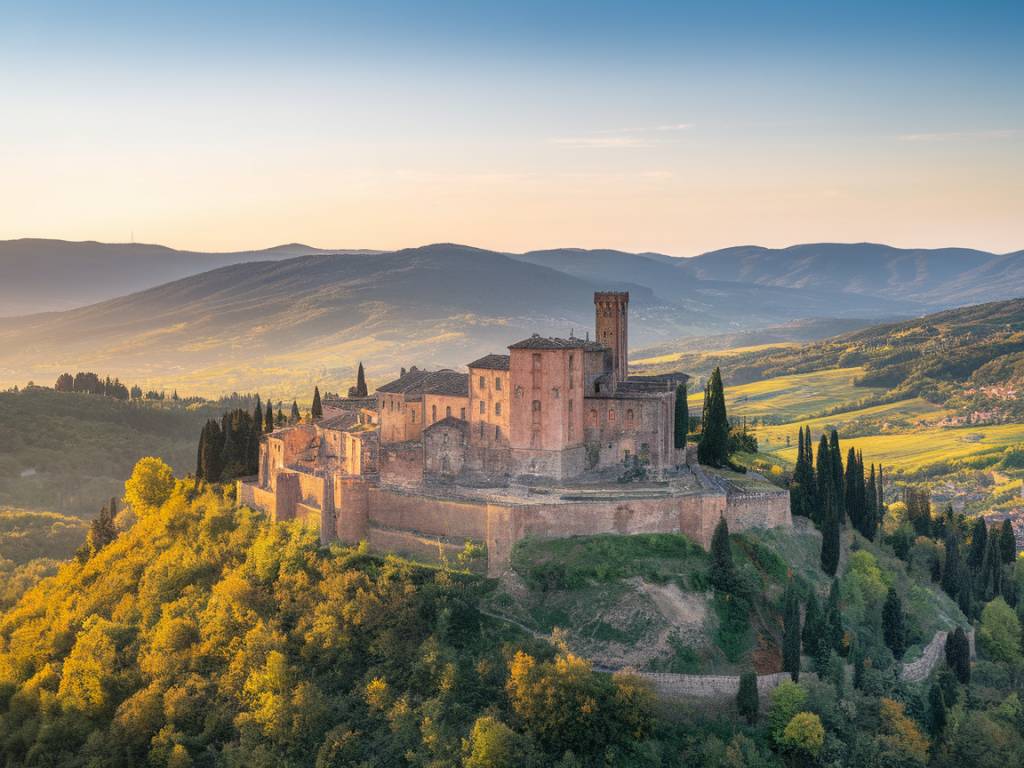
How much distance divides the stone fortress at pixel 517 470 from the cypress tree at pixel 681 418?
1727 mm

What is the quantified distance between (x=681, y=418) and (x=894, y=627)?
15.8m

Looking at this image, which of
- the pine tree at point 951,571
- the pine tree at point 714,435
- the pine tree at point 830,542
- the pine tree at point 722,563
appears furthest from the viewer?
the pine tree at point 951,571

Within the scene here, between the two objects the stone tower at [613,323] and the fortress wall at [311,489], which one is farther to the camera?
the stone tower at [613,323]

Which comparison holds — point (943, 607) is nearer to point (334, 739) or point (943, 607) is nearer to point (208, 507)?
point (334, 739)

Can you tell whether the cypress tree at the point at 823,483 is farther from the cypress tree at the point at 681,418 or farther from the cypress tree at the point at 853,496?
the cypress tree at the point at 681,418

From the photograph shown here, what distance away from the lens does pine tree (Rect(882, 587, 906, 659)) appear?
49688mm

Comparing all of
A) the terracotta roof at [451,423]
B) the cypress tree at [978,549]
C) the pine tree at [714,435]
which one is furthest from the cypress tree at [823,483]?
the terracotta roof at [451,423]

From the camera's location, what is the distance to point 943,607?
56.7 m

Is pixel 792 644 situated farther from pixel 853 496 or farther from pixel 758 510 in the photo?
pixel 853 496

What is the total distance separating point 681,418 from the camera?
58781 millimetres

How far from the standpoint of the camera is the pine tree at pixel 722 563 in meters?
44.8

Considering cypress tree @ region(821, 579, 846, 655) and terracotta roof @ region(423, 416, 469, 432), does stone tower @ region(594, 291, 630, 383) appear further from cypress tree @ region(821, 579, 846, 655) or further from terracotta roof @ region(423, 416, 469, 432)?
cypress tree @ region(821, 579, 846, 655)

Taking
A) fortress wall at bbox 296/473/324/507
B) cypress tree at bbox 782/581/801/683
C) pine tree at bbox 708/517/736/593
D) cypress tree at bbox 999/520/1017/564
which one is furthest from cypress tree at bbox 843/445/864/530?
fortress wall at bbox 296/473/324/507

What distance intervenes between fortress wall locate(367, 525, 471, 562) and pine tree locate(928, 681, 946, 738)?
71.9 feet
